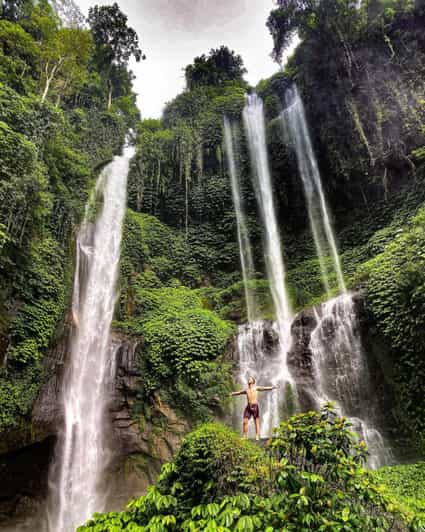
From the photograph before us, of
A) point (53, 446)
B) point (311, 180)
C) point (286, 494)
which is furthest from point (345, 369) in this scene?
point (311, 180)

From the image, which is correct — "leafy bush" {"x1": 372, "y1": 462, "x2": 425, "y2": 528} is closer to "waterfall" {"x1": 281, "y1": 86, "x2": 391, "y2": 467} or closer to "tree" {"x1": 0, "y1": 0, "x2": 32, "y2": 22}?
"waterfall" {"x1": 281, "y1": 86, "x2": 391, "y2": 467}

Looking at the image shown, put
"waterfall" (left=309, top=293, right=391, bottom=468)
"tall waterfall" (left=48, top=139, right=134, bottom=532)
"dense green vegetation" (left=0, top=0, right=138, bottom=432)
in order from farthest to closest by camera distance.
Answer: "dense green vegetation" (left=0, top=0, right=138, bottom=432) < "tall waterfall" (left=48, top=139, right=134, bottom=532) < "waterfall" (left=309, top=293, right=391, bottom=468)

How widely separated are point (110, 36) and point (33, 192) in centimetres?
2483

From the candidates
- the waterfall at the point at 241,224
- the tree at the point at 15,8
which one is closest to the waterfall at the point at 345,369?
the waterfall at the point at 241,224

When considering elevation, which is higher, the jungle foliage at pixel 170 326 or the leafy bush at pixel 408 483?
the jungle foliage at pixel 170 326

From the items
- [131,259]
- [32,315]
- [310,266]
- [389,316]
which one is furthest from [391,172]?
[32,315]

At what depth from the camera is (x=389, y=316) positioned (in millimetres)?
7699

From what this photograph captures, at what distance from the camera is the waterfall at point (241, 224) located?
13666 millimetres

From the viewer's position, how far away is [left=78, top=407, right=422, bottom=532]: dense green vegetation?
2229 mm

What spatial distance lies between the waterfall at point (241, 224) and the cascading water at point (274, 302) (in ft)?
3.11

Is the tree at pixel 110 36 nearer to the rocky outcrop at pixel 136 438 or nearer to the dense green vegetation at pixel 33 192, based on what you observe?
the dense green vegetation at pixel 33 192

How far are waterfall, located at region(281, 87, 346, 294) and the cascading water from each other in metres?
1.82

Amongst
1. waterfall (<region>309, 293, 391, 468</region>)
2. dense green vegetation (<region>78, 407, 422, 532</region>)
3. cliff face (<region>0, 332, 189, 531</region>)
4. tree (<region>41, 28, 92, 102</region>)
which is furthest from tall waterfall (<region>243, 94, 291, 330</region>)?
tree (<region>41, 28, 92, 102</region>)

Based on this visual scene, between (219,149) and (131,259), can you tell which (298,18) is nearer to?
(219,149)
